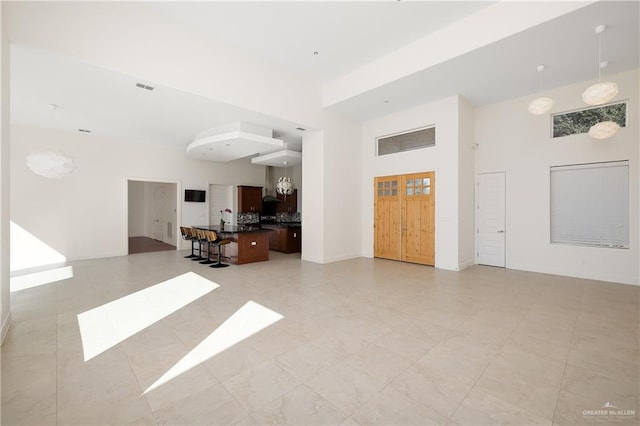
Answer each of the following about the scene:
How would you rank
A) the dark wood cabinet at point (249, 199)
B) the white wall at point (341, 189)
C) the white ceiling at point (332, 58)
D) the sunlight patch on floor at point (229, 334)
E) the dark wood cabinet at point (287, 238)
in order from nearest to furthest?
the sunlight patch on floor at point (229, 334), the white ceiling at point (332, 58), the white wall at point (341, 189), the dark wood cabinet at point (287, 238), the dark wood cabinet at point (249, 199)

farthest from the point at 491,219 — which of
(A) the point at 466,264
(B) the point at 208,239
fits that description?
(B) the point at 208,239

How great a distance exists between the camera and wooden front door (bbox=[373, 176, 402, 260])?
6977 millimetres

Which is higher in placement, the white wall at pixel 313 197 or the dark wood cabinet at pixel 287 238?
the white wall at pixel 313 197

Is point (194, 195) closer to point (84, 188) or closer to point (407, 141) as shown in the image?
point (84, 188)

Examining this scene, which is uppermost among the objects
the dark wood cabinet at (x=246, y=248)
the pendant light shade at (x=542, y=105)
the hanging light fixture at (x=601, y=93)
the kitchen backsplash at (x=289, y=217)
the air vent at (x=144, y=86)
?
the air vent at (x=144, y=86)

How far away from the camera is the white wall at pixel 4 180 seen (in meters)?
2.79

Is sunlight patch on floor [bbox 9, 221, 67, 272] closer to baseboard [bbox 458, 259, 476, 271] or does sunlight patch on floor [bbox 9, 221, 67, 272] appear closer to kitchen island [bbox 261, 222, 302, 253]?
kitchen island [bbox 261, 222, 302, 253]

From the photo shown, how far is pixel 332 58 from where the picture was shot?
17.7 ft

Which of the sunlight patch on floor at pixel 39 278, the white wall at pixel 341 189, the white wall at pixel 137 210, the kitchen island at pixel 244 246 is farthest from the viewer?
the white wall at pixel 137 210

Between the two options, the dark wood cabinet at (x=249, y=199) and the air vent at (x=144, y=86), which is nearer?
the air vent at (x=144, y=86)

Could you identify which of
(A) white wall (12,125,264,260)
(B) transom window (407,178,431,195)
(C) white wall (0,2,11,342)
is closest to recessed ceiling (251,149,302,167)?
(A) white wall (12,125,264,260)

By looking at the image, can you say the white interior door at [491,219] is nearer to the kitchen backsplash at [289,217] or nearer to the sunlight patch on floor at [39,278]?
the kitchen backsplash at [289,217]

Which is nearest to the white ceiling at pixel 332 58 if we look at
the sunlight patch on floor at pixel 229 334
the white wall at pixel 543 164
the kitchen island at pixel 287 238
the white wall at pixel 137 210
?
the white wall at pixel 543 164

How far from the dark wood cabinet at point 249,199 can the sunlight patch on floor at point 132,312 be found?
564 cm
